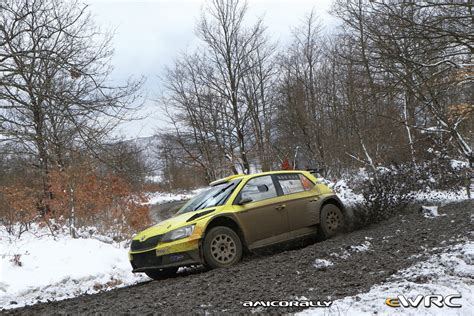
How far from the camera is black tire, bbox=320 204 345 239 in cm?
897

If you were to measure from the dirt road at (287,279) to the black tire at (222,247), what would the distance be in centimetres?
23

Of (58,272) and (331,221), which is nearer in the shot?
(58,272)

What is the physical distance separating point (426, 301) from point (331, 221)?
524 centimetres

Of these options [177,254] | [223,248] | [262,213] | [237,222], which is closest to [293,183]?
[262,213]

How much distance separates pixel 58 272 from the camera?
8273 mm

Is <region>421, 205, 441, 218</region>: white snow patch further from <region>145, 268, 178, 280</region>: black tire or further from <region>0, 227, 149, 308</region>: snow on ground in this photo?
<region>0, 227, 149, 308</region>: snow on ground

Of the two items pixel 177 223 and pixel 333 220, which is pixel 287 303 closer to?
pixel 177 223

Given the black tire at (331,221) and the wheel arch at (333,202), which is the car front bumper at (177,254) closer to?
the black tire at (331,221)

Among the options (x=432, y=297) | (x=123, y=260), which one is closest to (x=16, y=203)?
(x=123, y=260)

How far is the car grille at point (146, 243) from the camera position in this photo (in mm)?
7086

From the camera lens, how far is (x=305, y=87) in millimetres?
33375

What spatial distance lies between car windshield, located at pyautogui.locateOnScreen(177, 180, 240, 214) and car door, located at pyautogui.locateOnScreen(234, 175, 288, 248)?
0.78ft

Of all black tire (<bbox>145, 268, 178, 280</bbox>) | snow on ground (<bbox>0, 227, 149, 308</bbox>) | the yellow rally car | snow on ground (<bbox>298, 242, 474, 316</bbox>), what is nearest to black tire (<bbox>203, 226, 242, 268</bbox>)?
the yellow rally car

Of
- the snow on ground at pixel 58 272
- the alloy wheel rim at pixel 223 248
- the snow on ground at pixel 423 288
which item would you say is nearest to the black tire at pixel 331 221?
the alloy wheel rim at pixel 223 248
